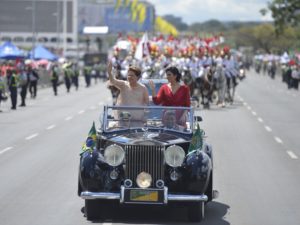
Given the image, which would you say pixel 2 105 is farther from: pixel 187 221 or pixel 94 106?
pixel 187 221

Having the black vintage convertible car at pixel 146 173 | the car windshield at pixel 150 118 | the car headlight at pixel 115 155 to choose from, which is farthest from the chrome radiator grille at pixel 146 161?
the car windshield at pixel 150 118

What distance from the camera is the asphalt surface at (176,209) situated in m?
12.1

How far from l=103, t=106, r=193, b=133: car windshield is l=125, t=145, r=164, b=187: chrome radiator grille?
1.24 m

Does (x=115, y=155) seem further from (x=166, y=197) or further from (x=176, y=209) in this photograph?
(x=176, y=209)

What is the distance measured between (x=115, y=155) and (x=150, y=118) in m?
1.48

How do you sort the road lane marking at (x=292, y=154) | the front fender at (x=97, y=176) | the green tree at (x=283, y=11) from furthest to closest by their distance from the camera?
1. the green tree at (x=283, y=11)
2. the road lane marking at (x=292, y=154)
3. the front fender at (x=97, y=176)

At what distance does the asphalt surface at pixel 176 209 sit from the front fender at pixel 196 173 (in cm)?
47

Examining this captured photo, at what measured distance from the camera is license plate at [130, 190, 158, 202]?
1135 cm

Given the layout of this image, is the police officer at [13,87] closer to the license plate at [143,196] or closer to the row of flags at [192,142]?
the row of flags at [192,142]

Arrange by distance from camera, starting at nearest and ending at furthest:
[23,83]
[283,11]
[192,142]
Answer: [192,142] < [23,83] < [283,11]

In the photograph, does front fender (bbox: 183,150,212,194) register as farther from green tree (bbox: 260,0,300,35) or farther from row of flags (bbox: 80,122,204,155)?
green tree (bbox: 260,0,300,35)

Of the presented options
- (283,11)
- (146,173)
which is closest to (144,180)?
(146,173)

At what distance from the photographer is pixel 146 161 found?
11.5 m

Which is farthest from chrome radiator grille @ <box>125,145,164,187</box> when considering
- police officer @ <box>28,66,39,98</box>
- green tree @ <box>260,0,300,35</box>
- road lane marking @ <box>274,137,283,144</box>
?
green tree @ <box>260,0,300,35</box>
